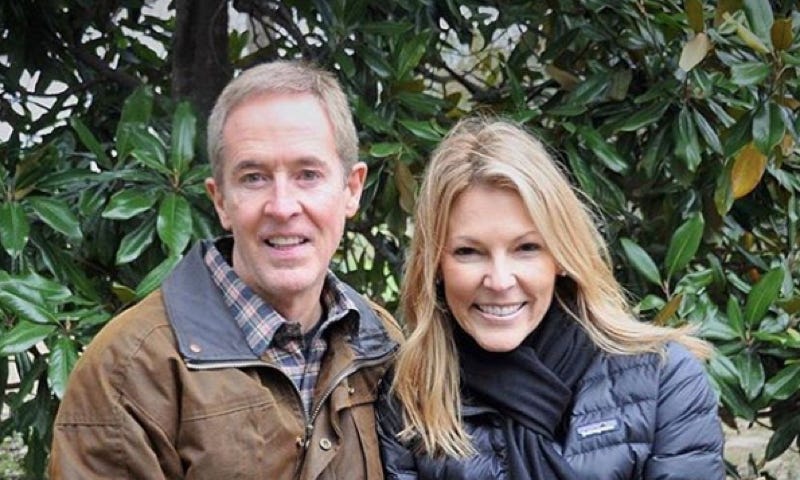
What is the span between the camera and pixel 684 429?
266 cm

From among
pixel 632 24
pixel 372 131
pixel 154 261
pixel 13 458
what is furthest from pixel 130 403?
pixel 13 458

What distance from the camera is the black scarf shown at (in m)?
2.67

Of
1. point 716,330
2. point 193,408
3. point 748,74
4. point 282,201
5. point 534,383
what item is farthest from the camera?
point 716,330

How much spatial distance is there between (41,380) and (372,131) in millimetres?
1144

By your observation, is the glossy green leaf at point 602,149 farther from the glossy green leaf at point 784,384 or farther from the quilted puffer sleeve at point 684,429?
the quilted puffer sleeve at point 684,429

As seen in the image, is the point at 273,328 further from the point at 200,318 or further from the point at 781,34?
the point at 781,34

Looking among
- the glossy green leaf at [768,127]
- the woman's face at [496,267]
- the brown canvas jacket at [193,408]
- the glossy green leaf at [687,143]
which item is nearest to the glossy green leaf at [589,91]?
the glossy green leaf at [687,143]

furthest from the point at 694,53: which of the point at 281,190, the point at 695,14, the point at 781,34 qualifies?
the point at 281,190

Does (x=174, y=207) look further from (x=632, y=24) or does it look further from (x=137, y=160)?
(x=632, y=24)

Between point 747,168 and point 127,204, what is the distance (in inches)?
62.9

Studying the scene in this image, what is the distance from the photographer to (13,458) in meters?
6.45

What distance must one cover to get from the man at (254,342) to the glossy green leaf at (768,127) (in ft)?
3.55

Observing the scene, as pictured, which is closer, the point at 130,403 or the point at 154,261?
the point at 130,403

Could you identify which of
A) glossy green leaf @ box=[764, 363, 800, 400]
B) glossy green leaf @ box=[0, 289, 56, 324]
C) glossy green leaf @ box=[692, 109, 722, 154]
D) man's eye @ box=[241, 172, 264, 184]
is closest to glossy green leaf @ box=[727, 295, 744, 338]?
glossy green leaf @ box=[764, 363, 800, 400]
